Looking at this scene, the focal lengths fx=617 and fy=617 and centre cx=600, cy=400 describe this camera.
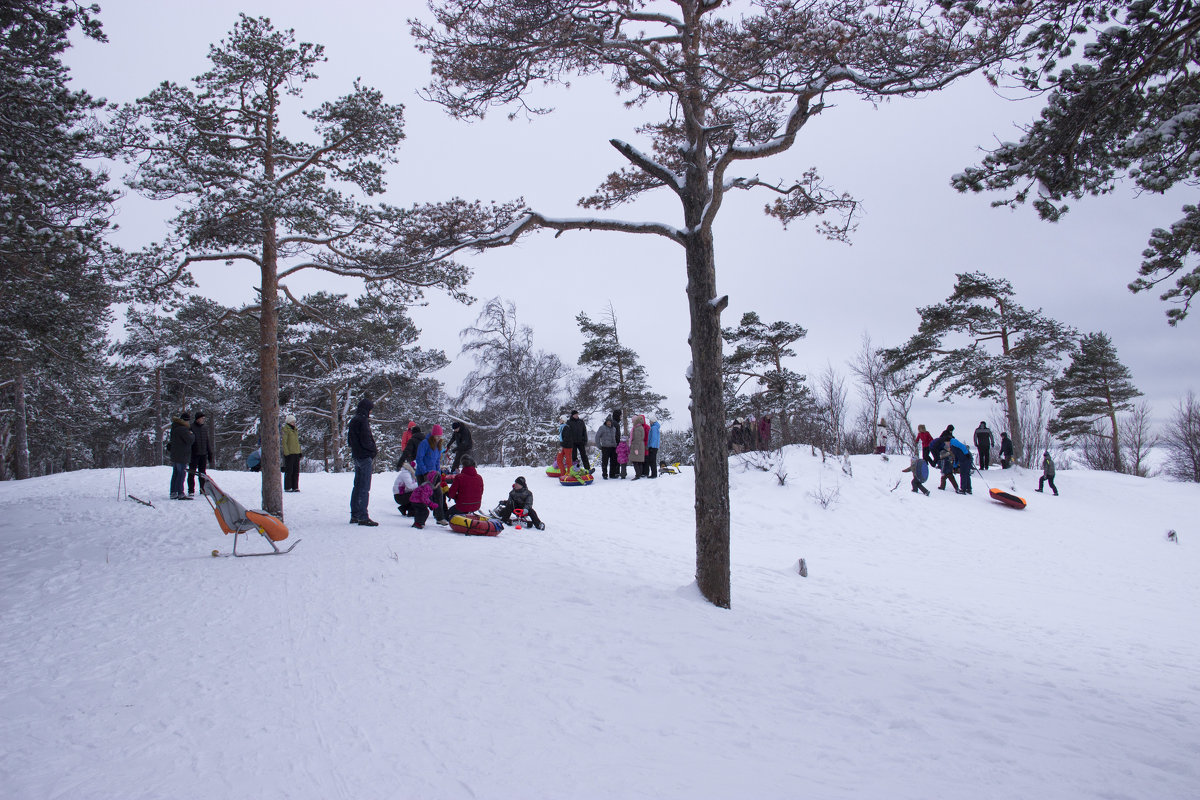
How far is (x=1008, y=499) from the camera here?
54.2 ft

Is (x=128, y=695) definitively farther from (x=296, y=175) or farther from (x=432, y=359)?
(x=432, y=359)

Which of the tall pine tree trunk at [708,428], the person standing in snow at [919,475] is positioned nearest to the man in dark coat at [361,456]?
the tall pine tree trunk at [708,428]

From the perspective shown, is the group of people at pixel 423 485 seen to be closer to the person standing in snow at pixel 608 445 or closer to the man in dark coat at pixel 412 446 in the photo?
the man in dark coat at pixel 412 446

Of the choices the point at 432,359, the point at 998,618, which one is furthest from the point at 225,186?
the point at 432,359

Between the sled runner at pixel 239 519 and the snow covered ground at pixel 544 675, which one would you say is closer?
the snow covered ground at pixel 544 675

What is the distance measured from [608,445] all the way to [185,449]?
10175 mm

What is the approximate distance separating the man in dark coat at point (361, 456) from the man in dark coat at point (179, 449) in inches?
199

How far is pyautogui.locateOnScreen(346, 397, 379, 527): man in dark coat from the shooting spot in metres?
10.0

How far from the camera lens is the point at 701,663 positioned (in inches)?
193

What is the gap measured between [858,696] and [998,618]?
5.27m

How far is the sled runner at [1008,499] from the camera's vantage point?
1639cm

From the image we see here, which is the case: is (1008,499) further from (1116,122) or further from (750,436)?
(1116,122)

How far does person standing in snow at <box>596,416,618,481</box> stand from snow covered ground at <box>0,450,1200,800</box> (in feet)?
24.5

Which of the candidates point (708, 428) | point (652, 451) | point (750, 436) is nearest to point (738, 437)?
point (750, 436)
